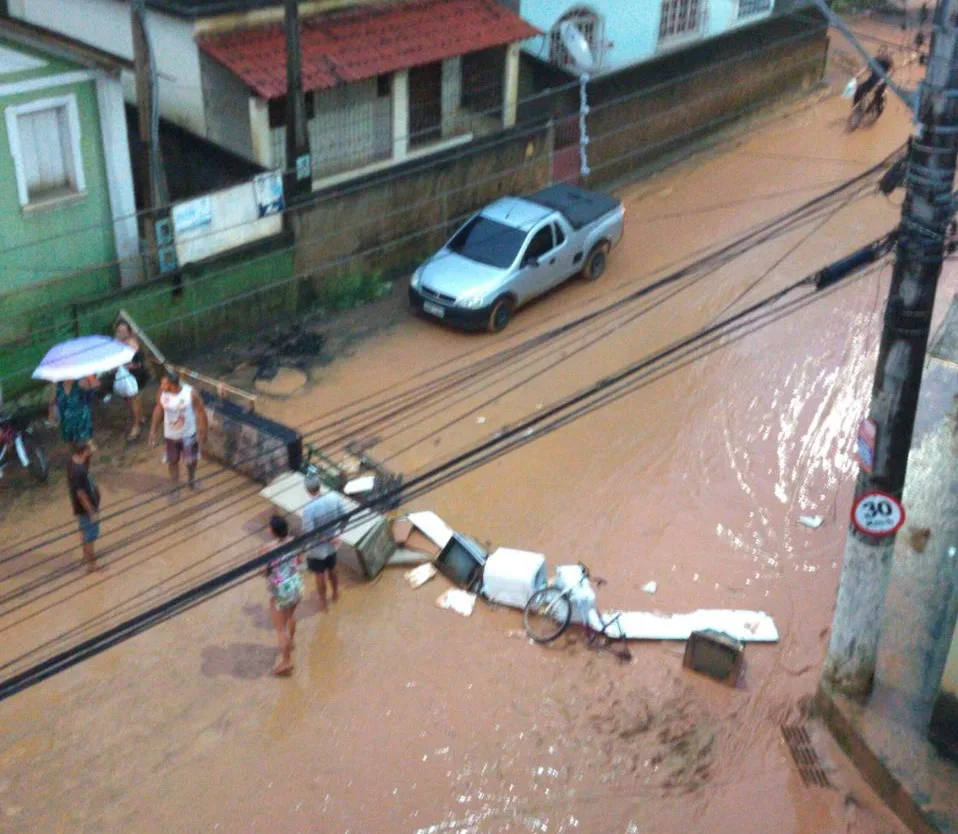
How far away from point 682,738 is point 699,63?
1643 cm

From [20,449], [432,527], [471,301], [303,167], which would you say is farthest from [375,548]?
[303,167]

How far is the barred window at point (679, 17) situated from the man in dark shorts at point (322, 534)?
1555 cm

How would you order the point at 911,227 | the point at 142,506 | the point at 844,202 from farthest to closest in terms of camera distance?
the point at 844,202 → the point at 142,506 → the point at 911,227

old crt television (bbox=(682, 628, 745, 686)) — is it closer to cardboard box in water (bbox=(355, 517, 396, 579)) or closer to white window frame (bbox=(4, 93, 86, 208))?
cardboard box in water (bbox=(355, 517, 396, 579))

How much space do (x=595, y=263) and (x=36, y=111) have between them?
8.27 m

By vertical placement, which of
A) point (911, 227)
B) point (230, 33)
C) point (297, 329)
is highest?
point (911, 227)

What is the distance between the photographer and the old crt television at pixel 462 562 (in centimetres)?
A: 1180

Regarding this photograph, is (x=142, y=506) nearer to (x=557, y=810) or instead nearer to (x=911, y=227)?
(x=557, y=810)

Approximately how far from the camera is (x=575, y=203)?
17906mm

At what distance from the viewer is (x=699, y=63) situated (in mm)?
23188

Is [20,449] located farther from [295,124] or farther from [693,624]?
[693,624]

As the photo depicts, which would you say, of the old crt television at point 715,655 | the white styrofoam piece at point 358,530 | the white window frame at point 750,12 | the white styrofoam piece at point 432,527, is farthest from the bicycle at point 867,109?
the white styrofoam piece at point 358,530

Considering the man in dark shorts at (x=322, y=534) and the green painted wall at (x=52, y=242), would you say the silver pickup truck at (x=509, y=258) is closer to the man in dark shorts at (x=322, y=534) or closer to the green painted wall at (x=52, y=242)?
the green painted wall at (x=52, y=242)

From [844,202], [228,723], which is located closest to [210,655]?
[228,723]
